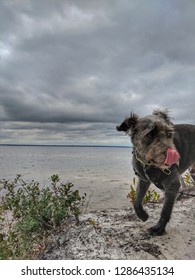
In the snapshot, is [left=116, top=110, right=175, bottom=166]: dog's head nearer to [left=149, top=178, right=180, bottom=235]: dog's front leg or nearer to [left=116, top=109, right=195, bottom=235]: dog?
[left=116, top=109, right=195, bottom=235]: dog

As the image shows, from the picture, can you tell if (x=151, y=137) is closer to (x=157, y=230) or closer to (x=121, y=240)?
(x=157, y=230)

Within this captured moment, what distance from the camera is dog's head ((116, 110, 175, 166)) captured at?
4.76 m

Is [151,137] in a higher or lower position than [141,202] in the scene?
higher

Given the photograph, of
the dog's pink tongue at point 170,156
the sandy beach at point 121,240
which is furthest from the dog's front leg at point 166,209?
the dog's pink tongue at point 170,156

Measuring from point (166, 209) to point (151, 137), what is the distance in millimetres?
1396

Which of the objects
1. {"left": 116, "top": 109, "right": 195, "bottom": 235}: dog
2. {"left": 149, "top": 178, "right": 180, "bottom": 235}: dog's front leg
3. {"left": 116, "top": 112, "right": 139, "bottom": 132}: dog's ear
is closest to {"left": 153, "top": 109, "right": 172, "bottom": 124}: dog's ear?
{"left": 116, "top": 109, "right": 195, "bottom": 235}: dog

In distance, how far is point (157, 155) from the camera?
15.8 ft

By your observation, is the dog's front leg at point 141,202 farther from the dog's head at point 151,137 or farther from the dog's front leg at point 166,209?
the dog's head at point 151,137

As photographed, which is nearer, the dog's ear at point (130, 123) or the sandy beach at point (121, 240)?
the sandy beach at point (121, 240)

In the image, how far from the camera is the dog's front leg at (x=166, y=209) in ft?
17.0

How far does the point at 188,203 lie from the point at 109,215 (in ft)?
7.62

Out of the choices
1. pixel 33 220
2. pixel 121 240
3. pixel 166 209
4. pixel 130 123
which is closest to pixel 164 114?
pixel 130 123
